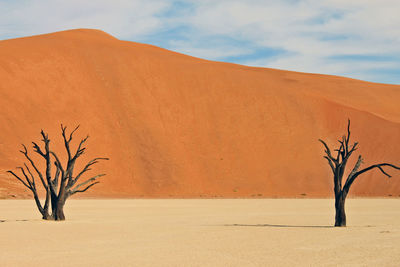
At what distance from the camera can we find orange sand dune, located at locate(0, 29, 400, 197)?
58.0 m

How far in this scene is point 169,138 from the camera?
6294 cm

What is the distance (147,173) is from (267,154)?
14.6 meters

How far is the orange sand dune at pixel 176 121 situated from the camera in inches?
2282

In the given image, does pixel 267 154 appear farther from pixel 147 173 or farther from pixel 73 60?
pixel 73 60

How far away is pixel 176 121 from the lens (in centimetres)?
6594
